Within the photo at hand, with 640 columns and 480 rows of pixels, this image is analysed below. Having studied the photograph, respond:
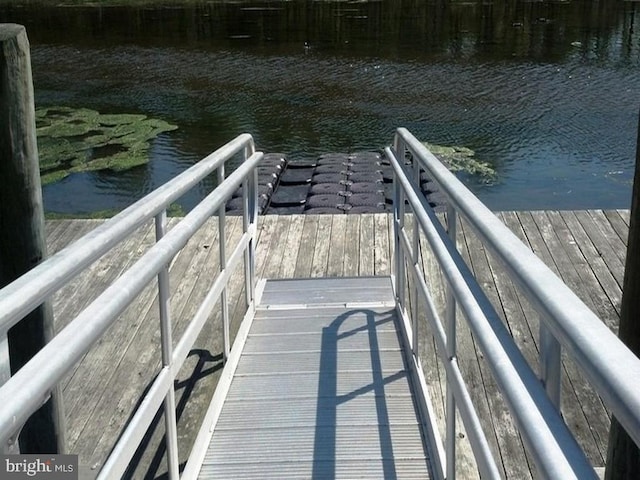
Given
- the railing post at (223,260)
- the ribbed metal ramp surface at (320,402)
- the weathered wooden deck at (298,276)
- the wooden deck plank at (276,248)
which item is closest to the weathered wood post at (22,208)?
the weathered wooden deck at (298,276)

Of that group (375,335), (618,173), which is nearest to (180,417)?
(375,335)

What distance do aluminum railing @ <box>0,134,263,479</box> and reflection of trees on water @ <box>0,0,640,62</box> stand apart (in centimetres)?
1970

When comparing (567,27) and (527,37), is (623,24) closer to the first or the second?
(567,27)

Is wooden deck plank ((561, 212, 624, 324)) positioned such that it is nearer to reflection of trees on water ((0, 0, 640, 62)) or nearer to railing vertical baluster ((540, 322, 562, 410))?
railing vertical baluster ((540, 322, 562, 410))

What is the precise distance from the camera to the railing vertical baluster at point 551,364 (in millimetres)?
1088

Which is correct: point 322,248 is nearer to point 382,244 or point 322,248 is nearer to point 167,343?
point 382,244

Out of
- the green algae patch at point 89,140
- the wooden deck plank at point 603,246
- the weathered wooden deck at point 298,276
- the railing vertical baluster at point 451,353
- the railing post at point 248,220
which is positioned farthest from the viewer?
the green algae patch at point 89,140

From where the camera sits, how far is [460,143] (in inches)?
531

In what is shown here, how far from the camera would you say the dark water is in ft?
39.6

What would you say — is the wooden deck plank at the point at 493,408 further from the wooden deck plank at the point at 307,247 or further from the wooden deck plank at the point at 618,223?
the wooden deck plank at the point at 618,223

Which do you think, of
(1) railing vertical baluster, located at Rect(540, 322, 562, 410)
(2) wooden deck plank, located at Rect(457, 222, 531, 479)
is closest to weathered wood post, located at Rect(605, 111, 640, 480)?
(2) wooden deck plank, located at Rect(457, 222, 531, 479)

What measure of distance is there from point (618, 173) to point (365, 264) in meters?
7.97

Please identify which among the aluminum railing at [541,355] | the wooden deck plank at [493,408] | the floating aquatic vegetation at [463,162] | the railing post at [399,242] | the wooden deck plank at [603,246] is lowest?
the floating aquatic vegetation at [463,162]

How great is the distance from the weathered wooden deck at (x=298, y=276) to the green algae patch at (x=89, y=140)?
21.9 ft
